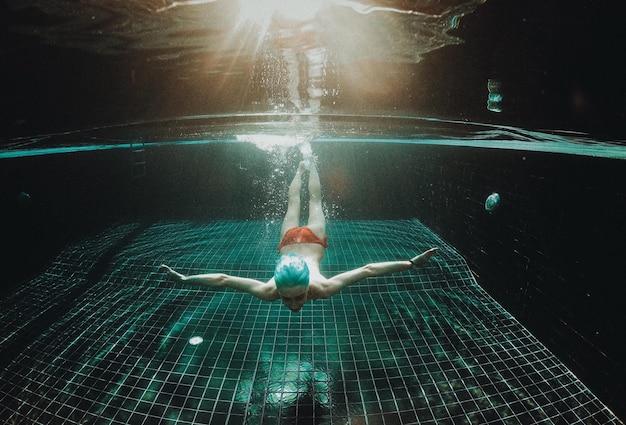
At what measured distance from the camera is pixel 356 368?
12.4ft

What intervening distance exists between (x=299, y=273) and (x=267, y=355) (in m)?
1.61

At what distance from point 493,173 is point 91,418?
22.5ft

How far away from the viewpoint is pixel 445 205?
25.2 feet

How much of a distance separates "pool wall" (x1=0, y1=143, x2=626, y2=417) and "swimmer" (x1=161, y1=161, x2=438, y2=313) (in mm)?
1849

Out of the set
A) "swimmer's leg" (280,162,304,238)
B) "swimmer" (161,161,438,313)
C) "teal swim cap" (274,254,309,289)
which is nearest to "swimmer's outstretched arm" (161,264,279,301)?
"swimmer" (161,161,438,313)

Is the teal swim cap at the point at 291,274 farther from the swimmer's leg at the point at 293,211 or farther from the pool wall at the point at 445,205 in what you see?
the pool wall at the point at 445,205

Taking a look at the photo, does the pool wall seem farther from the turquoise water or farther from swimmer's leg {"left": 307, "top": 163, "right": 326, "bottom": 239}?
swimmer's leg {"left": 307, "top": 163, "right": 326, "bottom": 239}

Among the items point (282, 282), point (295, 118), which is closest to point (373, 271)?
point (282, 282)

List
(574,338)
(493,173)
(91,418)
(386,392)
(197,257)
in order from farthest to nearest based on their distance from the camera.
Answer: (197,257)
(493,173)
(574,338)
(386,392)
(91,418)

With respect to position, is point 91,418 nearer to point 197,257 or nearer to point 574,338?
point 197,257

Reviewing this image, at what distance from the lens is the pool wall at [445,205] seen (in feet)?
10.7

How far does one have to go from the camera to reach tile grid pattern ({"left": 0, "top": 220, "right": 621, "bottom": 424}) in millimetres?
3180

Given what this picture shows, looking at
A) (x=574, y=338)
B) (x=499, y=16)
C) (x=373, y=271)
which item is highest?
(x=499, y=16)

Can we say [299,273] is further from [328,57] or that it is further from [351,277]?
[328,57]
